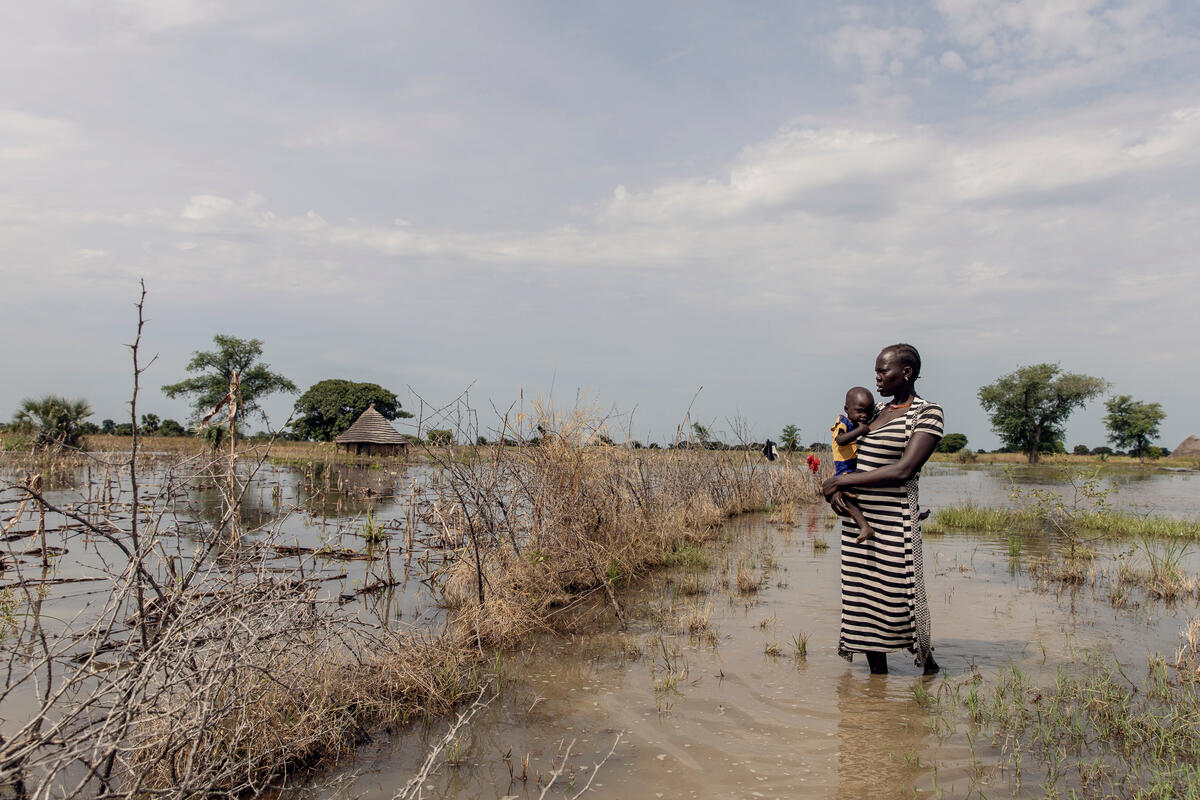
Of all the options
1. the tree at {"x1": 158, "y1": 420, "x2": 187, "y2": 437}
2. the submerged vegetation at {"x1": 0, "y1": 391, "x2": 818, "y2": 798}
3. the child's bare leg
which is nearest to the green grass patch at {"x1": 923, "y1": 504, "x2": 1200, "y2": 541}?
the submerged vegetation at {"x1": 0, "y1": 391, "x2": 818, "y2": 798}

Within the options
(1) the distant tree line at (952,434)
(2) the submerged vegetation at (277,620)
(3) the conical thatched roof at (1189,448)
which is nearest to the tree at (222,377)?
(1) the distant tree line at (952,434)

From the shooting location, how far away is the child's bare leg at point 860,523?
4219 millimetres

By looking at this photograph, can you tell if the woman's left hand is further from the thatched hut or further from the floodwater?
the thatched hut

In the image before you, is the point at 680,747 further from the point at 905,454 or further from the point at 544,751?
the point at 905,454

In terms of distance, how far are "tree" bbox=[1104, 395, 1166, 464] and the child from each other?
57.0 metres

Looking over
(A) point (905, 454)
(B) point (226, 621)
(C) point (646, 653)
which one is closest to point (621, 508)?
(C) point (646, 653)

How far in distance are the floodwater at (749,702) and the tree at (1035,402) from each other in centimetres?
5270

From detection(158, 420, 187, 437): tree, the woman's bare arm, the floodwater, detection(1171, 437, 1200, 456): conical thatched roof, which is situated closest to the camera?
the floodwater

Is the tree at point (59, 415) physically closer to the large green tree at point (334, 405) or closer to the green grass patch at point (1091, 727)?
the large green tree at point (334, 405)

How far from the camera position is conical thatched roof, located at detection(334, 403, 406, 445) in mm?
33656

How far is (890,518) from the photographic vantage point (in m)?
4.20

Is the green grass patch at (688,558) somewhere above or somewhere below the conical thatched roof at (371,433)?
below

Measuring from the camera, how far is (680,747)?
3.73 meters

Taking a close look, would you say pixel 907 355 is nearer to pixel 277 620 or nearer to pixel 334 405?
pixel 277 620
